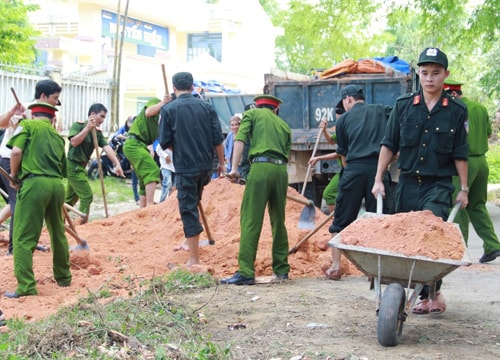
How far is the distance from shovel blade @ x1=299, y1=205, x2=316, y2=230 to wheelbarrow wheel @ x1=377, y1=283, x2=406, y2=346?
18.3ft

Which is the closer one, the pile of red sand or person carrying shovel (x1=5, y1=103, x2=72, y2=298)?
the pile of red sand

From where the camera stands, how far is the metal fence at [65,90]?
20.8 m

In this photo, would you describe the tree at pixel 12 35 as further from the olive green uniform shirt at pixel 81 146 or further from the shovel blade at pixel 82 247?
the shovel blade at pixel 82 247

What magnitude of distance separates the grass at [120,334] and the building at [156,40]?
28.1 metres

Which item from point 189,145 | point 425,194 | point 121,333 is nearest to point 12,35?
point 189,145

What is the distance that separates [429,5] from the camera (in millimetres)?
17000

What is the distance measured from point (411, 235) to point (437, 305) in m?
1.36

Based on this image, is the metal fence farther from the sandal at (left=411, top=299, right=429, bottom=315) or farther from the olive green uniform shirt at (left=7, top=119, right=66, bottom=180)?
the sandal at (left=411, top=299, right=429, bottom=315)

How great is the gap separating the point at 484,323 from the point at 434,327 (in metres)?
0.45

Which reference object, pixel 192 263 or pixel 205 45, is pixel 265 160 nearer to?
pixel 192 263

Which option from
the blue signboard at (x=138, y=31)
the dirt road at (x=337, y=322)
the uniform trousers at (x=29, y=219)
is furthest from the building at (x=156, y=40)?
the dirt road at (x=337, y=322)

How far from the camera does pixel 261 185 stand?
8.56 metres

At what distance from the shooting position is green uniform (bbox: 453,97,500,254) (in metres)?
9.55

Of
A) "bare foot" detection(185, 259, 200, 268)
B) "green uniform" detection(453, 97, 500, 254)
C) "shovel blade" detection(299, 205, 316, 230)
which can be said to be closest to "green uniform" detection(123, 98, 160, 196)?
"shovel blade" detection(299, 205, 316, 230)
